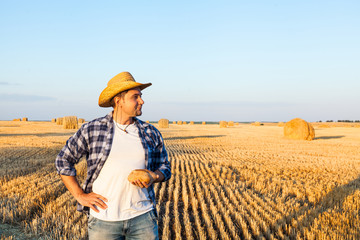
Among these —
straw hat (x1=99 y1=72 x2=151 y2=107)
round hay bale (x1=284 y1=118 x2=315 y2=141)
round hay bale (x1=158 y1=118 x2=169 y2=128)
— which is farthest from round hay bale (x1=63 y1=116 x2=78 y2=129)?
straw hat (x1=99 y1=72 x2=151 y2=107)

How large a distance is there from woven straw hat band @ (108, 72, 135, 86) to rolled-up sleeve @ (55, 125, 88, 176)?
1.60 feet

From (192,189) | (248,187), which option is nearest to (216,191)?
(192,189)

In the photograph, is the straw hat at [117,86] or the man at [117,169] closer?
the man at [117,169]

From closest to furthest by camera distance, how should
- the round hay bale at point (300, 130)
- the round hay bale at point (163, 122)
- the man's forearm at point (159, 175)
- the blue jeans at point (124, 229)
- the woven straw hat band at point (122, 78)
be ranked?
1. the blue jeans at point (124, 229)
2. the man's forearm at point (159, 175)
3. the woven straw hat band at point (122, 78)
4. the round hay bale at point (300, 130)
5. the round hay bale at point (163, 122)

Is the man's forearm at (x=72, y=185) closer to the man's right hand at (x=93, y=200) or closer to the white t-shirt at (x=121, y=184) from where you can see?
the man's right hand at (x=93, y=200)

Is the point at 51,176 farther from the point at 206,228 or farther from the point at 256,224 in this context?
the point at 256,224

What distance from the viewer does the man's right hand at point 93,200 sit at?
217 cm

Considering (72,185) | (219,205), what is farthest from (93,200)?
(219,205)

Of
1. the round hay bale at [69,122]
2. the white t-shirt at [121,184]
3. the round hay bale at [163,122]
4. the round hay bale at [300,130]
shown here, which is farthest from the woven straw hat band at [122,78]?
the round hay bale at [163,122]

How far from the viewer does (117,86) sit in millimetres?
2361

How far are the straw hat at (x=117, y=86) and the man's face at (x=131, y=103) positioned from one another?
0.20 feet

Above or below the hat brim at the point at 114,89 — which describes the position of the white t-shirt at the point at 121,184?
below

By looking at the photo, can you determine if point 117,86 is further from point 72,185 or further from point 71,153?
point 72,185

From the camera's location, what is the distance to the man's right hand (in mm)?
2166
